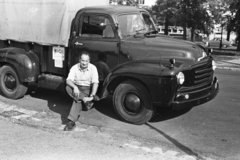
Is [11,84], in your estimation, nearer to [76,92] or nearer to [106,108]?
[106,108]

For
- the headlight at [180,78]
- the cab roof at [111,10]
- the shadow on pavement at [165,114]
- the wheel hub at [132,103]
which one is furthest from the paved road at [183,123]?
the cab roof at [111,10]

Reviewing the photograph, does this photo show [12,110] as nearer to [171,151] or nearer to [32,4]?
[32,4]

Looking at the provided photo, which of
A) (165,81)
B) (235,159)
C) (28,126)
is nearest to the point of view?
(235,159)

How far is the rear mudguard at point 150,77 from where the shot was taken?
527cm

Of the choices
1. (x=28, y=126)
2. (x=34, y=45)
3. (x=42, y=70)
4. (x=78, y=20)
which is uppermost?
(x=78, y=20)

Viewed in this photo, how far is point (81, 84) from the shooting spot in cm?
579

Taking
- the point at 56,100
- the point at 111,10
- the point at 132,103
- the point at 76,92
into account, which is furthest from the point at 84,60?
the point at 56,100

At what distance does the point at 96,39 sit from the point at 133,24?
2.72ft

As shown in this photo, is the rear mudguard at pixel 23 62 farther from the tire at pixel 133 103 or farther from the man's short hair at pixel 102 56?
the tire at pixel 133 103

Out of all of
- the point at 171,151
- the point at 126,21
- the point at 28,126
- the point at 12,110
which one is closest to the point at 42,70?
the point at 12,110

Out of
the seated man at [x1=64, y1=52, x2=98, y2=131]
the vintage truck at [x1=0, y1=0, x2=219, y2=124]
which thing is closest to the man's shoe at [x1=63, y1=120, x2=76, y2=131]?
the seated man at [x1=64, y1=52, x2=98, y2=131]

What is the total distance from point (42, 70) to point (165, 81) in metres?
3.16

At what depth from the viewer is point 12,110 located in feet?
21.9

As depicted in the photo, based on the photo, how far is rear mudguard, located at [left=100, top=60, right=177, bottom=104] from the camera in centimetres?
527
